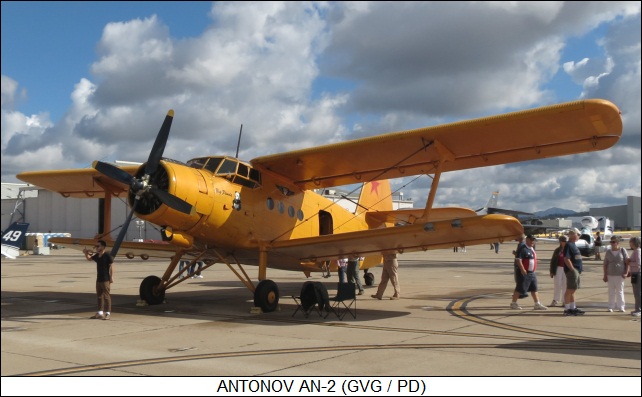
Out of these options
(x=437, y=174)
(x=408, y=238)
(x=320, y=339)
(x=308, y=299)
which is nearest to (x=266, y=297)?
(x=308, y=299)

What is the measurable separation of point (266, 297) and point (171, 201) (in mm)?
3063

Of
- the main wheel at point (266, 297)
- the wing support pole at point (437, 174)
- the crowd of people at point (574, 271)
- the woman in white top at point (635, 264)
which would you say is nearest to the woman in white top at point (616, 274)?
the crowd of people at point (574, 271)

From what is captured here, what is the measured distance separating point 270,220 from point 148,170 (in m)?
3.49

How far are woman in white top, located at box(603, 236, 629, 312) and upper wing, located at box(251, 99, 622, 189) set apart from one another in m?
2.54

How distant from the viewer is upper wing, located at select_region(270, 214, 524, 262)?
37.2 feet

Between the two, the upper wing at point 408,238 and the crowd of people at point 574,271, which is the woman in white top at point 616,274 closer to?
the crowd of people at point 574,271

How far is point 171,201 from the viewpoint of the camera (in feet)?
37.4

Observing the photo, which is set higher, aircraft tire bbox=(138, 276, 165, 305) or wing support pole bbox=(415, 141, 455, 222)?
wing support pole bbox=(415, 141, 455, 222)

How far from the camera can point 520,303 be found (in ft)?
47.1

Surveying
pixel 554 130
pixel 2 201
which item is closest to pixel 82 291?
pixel 554 130

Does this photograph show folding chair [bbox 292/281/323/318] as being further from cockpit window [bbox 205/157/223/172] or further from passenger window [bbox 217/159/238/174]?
cockpit window [bbox 205/157/223/172]

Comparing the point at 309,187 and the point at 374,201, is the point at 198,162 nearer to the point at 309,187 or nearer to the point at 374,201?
the point at 309,187

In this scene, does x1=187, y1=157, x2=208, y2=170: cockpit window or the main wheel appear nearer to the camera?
the main wheel

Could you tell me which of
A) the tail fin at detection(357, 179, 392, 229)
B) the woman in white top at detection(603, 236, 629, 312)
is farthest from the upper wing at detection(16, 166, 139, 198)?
the woman in white top at detection(603, 236, 629, 312)
